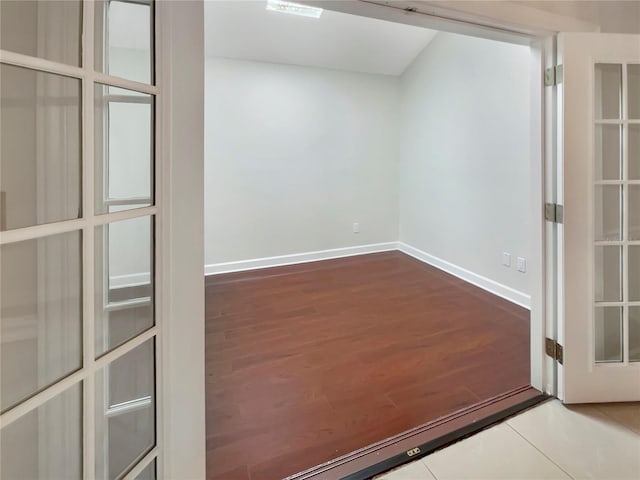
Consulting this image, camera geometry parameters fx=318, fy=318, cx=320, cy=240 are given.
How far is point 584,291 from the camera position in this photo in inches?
65.2

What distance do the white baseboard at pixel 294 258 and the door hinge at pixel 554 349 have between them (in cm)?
324

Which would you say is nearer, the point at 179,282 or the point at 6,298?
the point at 6,298

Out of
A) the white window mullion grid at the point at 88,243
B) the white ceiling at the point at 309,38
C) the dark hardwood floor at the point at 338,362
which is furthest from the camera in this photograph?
the white ceiling at the point at 309,38

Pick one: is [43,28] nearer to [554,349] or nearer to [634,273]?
[554,349]

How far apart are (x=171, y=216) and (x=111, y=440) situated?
2.23ft

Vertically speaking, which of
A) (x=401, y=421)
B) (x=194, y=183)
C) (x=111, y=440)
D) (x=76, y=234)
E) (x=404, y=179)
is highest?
(x=404, y=179)

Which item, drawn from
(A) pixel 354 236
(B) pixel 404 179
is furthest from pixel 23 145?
(B) pixel 404 179

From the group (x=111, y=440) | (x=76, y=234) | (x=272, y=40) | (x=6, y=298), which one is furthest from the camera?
(x=272, y=40)

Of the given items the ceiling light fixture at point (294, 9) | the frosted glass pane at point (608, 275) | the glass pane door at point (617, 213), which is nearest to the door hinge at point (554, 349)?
the glass pane door at point (617, 213)

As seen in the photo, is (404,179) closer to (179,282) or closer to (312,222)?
(312,222)

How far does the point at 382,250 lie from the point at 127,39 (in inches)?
179

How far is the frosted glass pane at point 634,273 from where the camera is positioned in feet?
5.61

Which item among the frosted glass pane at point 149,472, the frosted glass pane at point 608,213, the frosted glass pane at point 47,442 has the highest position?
the frosted glass pane at point 608,213

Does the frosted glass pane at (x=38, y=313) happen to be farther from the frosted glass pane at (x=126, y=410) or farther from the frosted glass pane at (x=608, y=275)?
the frosted glass pane at (x=608, y=275)
